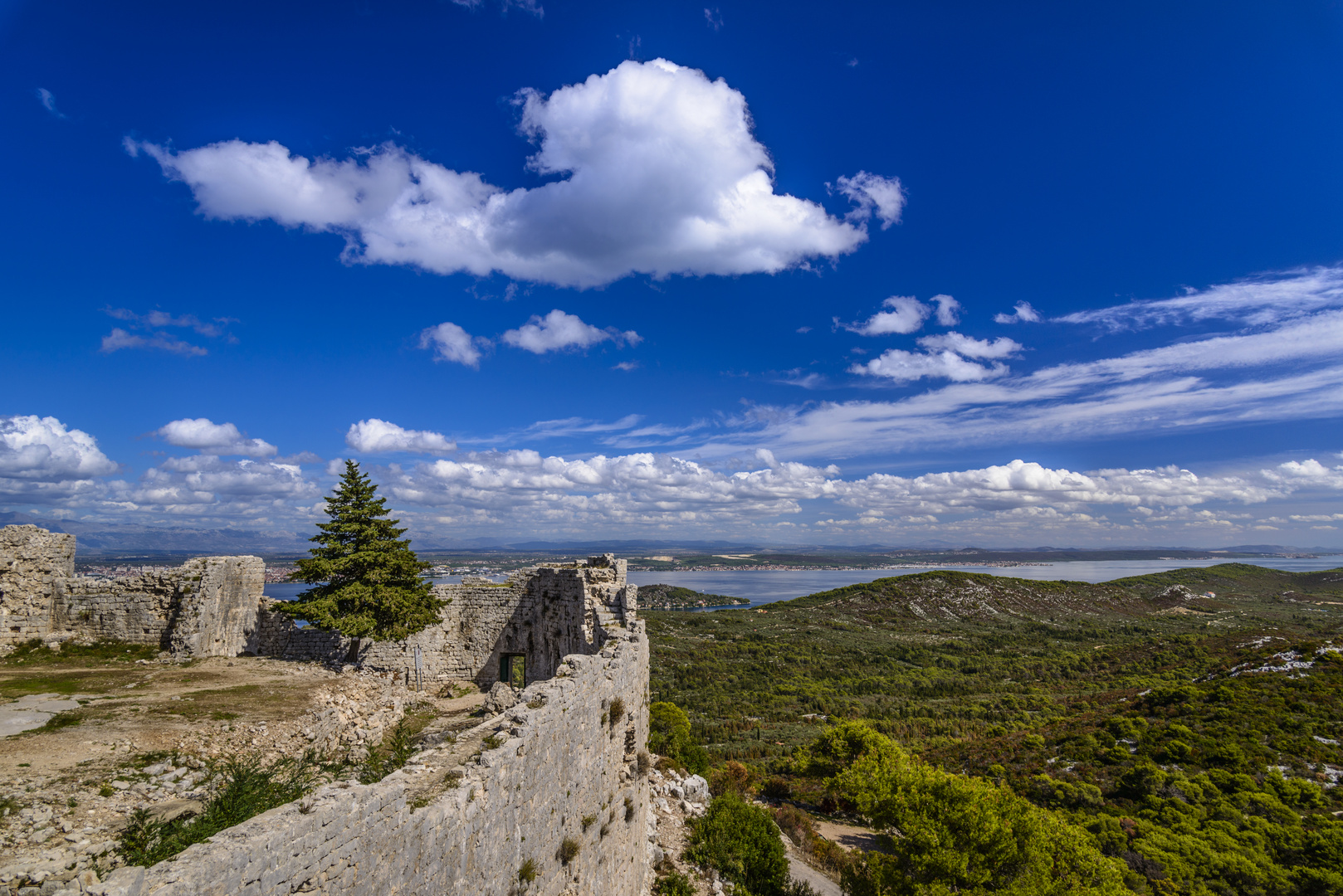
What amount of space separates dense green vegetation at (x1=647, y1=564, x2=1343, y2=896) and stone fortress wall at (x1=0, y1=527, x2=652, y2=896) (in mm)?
10506

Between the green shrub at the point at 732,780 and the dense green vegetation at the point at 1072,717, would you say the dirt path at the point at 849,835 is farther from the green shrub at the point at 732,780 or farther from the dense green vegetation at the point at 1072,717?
the green shrub at the point at 732,780

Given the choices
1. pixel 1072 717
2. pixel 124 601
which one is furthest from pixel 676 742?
pixel 1072 717

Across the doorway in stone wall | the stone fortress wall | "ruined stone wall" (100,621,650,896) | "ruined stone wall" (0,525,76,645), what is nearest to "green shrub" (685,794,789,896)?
the stone fortress wall

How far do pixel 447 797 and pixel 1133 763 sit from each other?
32266mm

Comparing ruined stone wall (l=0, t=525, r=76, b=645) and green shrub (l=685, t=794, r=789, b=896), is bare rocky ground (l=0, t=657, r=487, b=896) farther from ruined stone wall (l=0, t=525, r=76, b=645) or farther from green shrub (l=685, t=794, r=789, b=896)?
green shrub (l=685, t=794, r=789, b=896)

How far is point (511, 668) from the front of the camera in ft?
58.6

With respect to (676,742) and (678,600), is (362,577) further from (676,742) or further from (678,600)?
(678,600)

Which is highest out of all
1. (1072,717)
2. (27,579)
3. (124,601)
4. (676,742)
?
(27,579)

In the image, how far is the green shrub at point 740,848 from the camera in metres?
12.8

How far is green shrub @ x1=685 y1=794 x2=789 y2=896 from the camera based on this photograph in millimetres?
12836

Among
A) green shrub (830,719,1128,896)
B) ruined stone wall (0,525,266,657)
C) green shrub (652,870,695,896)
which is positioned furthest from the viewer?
ruined stone wall (0,525,266,657)

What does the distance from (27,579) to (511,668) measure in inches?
482

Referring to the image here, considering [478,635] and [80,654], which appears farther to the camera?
[478,635]

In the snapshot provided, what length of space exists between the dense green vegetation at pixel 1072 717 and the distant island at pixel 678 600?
24220mm
